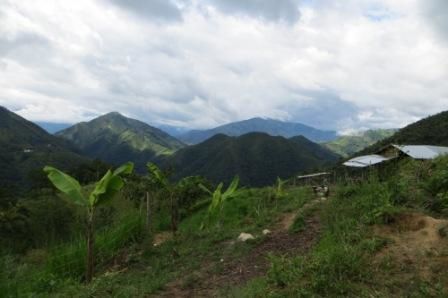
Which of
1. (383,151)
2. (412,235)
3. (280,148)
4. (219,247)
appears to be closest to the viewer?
(412,235)

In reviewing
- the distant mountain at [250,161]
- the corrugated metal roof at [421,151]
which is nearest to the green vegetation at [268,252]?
the corrugated metal roof at [421,151]

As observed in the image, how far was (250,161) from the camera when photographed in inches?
6855

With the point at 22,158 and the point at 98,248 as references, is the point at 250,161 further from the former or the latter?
the point at 98,248

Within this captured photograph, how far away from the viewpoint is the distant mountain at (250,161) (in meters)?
162

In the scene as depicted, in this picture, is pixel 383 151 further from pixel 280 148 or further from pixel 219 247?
pixel 280 148

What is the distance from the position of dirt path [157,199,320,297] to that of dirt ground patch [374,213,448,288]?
5.26 feet

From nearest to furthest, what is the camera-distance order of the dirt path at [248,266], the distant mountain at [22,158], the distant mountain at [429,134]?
1. the dirt path at [248,266]
2. the distant mountain at [429,134]
3. the distant mountain at [22,158]

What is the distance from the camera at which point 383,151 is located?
29.9 metres

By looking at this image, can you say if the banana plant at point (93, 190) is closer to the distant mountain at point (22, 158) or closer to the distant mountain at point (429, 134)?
the distant mountain at point (429, 134)

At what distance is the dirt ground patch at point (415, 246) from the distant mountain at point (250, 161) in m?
142

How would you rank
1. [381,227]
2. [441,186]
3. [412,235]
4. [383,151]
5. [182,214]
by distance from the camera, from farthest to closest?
[383,151] → [182,214] → [441,186] → [381,227] → [412,235]

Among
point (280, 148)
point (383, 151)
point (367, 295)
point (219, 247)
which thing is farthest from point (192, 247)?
point (280, 148)

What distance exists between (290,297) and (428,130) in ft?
237

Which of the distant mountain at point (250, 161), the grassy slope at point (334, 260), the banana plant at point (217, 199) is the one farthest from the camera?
the distant mountain at point (250, 161)
